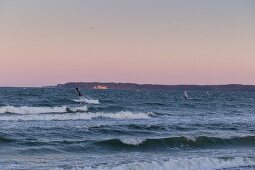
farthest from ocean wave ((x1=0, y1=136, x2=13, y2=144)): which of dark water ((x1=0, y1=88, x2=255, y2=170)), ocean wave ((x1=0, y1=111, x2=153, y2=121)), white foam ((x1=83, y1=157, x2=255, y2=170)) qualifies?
ocean wave ((x1=0, y1=111, x2=153, y2=121))

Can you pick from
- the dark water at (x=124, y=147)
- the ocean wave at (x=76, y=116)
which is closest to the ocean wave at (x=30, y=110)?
the ocean wave at (x=76, y=116)

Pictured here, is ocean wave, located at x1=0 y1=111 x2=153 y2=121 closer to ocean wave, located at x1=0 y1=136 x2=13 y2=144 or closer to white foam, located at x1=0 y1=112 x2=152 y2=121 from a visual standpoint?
white foam, located at x1=0 y1=112 x2=152 y2=121

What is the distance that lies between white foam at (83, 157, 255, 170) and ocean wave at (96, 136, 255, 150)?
4329mm

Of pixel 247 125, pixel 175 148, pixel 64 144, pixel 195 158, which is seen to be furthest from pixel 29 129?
pixel 247 125

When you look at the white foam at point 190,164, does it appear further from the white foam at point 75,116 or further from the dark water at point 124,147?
the white foam at point 75,116

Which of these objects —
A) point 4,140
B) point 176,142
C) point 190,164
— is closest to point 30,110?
point 4,140

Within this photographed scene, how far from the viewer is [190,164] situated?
16375 mm

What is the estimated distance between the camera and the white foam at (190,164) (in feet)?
50.0

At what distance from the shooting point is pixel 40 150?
18.7m

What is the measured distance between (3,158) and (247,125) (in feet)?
63.3

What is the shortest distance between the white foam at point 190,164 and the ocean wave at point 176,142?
170 inches

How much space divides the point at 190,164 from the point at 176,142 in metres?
5.97

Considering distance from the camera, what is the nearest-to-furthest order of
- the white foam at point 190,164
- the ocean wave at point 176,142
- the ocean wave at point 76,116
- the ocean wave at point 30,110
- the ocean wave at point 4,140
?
the white foam at point 190,164 < the ocean wave at point 4,140 < the ocean wave at point 176,142 < the ocean wave at point 76,116 < the ocean wave at point 30,110

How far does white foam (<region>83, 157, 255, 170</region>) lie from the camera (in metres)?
15.2
